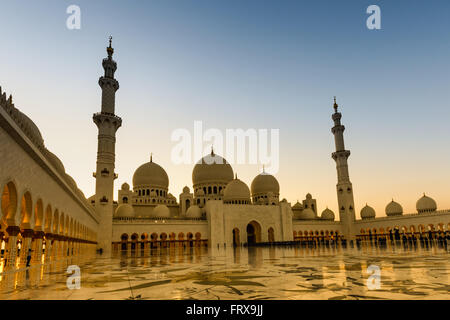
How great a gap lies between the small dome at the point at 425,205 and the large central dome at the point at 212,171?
27.1 m

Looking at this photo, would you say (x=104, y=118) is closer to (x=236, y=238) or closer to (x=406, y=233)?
(x=236, y=238)

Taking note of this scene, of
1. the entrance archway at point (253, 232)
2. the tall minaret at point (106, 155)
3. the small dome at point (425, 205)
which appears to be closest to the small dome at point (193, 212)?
the entrance archway at point (253, 232)

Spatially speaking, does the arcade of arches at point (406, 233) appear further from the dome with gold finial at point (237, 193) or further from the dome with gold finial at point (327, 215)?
the dome with gold finial at point (237, 193)

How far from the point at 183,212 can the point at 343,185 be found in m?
24.2

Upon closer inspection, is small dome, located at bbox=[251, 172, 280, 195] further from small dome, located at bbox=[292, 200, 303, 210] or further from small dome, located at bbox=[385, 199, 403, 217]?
small dome, located at bbox=[385, 199, 403, 217]

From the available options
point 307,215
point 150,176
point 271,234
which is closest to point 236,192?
point 271,234

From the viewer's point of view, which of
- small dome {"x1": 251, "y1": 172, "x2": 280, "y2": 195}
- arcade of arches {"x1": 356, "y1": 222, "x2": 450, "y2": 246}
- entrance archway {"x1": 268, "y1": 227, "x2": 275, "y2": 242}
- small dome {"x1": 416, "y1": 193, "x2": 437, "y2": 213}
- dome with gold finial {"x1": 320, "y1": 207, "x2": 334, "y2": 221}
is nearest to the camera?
arcade of arches {"x1": 356, "y1": 222, "x2": 450, "y2": 246}

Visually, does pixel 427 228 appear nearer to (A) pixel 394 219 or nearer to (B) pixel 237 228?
(A) pixel 394 219

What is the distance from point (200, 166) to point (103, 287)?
45501mm

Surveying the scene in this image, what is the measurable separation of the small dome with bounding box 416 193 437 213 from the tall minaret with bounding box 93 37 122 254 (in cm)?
3994

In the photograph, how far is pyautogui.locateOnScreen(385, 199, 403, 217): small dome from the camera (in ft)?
155

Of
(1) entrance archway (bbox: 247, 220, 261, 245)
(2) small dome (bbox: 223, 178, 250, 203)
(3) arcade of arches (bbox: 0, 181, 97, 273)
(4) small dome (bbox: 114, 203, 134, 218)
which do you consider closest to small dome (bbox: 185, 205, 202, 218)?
(2) small dome (bbox: 223, 178, 250, 203)
